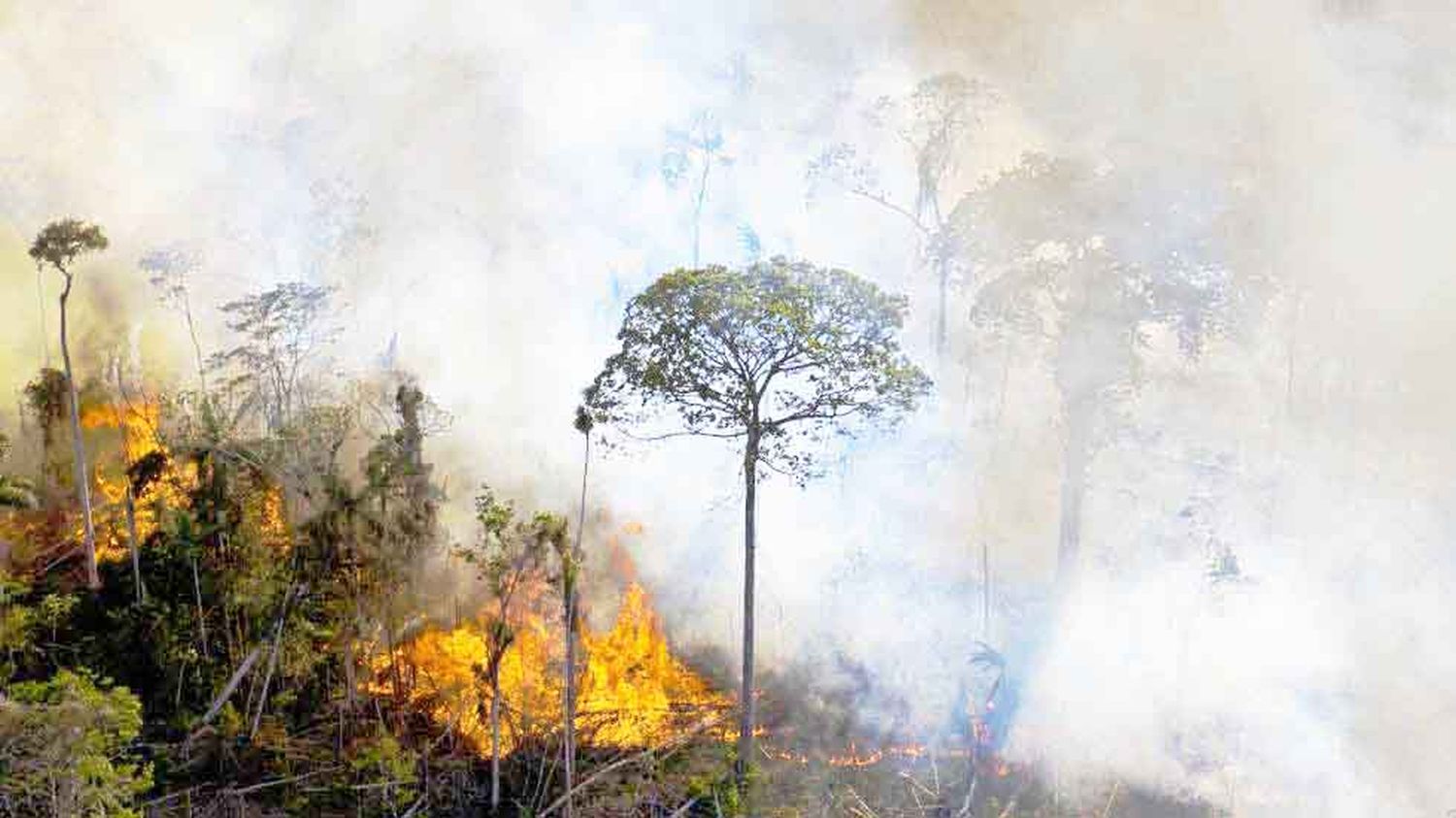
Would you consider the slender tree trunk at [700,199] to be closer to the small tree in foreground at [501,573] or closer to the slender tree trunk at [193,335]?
the slender tree trunk at [193,335]

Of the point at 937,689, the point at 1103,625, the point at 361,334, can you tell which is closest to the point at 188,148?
the point at 361,334

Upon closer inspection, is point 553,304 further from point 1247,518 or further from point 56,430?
point 1247,518

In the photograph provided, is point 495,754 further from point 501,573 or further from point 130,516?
point 130,516

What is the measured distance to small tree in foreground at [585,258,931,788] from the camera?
72.0 feet

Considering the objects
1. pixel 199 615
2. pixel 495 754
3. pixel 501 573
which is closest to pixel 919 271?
pixel 501 573

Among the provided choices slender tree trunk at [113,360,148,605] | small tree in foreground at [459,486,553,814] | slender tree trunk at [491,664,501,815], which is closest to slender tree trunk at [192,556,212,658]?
slender tree trunk at [113,360,148,605]

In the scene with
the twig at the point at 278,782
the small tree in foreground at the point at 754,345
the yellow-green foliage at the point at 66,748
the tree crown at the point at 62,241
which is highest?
the tree crown at the point at 62,241

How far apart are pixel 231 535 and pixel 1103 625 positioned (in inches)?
874

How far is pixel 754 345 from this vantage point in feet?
73.0

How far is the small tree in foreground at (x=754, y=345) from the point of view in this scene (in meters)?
22.0

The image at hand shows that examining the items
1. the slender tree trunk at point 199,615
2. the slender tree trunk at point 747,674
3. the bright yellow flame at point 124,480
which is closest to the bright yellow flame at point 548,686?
the slender tree trunk at point 747,674

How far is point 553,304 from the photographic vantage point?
134 ft

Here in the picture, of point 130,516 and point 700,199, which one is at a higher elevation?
point 700,199

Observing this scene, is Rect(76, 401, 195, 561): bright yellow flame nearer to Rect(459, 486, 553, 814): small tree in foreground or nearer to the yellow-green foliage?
Rect(459, 486, 553, 814): small tree in foreground
